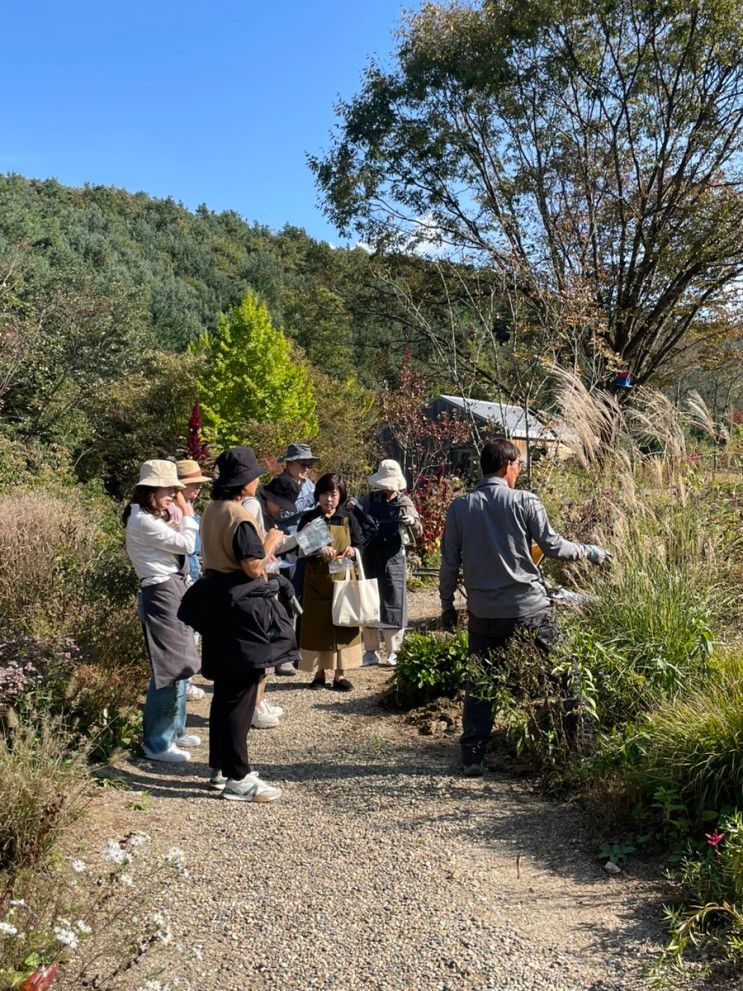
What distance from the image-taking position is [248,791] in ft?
14.0

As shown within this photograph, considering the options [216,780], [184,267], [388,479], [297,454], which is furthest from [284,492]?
[184,267]

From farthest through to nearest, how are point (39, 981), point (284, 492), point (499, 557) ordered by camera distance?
1. point (284, 492)
2. point (499, 557)
3. point (39, 981)

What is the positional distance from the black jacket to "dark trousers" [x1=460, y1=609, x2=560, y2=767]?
42.4 inches

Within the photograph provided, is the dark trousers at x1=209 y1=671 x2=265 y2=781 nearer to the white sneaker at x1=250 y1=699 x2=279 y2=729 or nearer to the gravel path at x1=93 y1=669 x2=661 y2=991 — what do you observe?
the gravel path at x1=93 y1=669 x2=661 y2=991

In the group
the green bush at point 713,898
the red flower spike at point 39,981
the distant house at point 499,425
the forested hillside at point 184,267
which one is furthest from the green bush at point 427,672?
the forested hillside at point 184,267

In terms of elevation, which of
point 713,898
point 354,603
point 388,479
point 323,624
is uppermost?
point 388,479

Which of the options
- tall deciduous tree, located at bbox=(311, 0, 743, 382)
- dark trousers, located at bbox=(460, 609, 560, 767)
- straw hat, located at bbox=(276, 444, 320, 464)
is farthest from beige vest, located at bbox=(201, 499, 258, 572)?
tall deciduous tree, located at bbox=(311, 0, 743, 382)

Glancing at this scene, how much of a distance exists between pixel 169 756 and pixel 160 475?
1.60 metres

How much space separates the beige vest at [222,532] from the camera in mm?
4105

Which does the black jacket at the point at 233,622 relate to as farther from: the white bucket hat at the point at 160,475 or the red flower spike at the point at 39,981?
the red flower spike at the point at 39,981

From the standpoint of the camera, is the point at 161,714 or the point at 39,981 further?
the point at 161,714

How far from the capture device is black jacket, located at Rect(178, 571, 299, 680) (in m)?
4.11

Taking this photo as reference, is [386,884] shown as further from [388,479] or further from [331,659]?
[388,479]

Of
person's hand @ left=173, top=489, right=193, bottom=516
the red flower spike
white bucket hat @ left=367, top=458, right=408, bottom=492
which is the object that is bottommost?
the red flower spike
